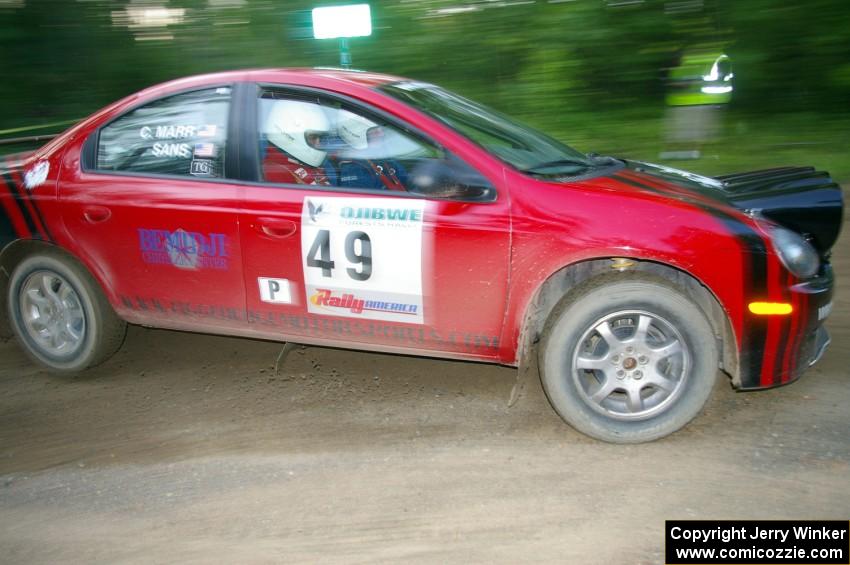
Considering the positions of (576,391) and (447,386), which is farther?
(447,386)

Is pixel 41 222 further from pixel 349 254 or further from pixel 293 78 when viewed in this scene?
pixel 349 254

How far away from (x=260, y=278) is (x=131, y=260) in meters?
0.82

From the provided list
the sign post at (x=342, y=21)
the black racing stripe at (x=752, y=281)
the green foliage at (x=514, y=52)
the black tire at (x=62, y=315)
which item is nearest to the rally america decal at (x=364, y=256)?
the black racing stripe at (x=752, y=281)

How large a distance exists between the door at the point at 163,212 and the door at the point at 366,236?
0.19m

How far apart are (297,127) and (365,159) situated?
0.41m

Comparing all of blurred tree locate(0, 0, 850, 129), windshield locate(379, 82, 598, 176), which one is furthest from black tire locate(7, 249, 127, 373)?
blurred tree locate(0, 0, 850, 129)

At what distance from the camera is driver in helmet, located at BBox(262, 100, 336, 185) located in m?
4.30

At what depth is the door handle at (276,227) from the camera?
4199mm

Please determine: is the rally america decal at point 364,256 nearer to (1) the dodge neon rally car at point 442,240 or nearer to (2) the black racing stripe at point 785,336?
(1) the dodge neon rally car at point 442,240

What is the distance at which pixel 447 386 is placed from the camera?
15.7ft

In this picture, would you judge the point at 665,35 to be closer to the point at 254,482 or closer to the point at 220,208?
the point at 220,208

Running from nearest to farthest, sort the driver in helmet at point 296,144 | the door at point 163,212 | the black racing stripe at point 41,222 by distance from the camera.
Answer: the driver in helmet at point 296,144 < the door at point 163,212 < the black racing stripe at point 41,222

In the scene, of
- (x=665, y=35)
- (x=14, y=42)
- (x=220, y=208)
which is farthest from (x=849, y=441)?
(x=14, y=42)

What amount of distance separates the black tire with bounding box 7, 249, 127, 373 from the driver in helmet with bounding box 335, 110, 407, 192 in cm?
173
